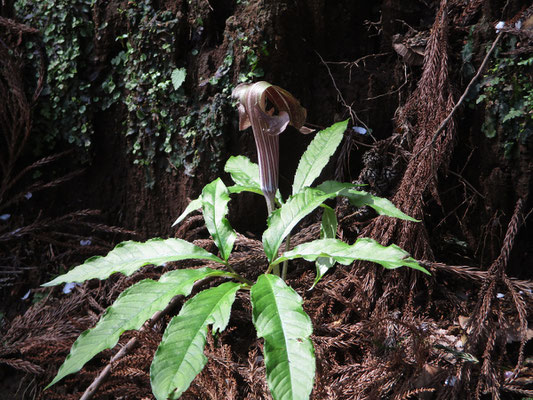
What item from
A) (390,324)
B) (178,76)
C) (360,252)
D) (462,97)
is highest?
(178,76)

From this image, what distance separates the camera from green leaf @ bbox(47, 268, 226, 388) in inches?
41.2

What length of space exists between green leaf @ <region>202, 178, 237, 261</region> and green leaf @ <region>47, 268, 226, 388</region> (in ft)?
0.36

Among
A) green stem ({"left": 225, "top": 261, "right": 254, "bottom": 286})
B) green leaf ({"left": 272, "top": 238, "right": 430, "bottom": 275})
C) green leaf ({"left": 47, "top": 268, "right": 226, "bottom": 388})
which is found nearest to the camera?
green leaf ({"left": 47, "top": 268, "right": 226, "bottom": 388})

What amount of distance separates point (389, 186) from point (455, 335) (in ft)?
2.20

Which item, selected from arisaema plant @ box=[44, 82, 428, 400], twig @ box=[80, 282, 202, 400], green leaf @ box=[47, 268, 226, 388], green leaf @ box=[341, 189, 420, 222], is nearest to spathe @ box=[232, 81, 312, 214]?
arisaema plant @ box=[44, 82, 428, 400]

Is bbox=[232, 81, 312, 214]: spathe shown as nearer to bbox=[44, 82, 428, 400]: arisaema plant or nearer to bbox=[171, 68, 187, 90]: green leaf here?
bbox=[44, 82, 428, 400]: arisaema plant

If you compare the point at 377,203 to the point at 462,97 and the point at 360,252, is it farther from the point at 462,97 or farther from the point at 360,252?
the point at 462,97

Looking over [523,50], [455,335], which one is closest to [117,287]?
[455,335]

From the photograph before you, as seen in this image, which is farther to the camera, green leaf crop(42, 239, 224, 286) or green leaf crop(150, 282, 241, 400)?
green leaf crop(42, 239, 224, 286)

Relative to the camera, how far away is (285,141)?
205cm

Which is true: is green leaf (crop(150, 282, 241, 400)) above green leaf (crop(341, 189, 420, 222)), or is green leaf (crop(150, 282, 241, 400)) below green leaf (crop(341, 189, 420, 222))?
below

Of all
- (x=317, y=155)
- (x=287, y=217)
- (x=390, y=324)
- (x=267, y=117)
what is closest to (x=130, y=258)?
(x=287, y=217)

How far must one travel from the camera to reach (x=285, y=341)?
1.02 metres

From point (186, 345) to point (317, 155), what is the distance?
34.0 inches
